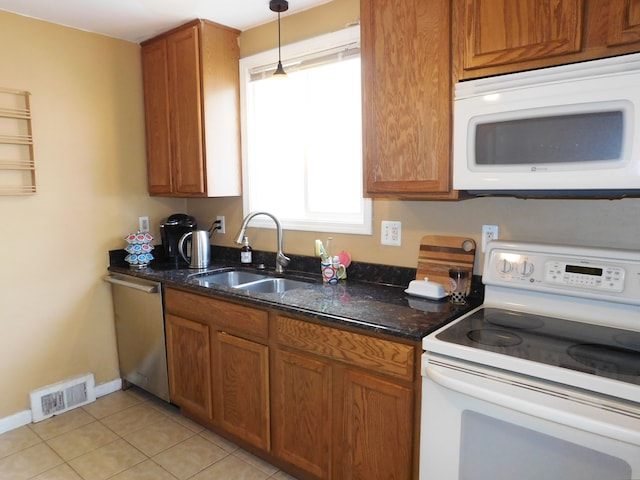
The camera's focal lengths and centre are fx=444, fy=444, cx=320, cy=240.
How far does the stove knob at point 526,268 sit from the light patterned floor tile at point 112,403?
2436 millimetres

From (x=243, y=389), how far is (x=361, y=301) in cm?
75

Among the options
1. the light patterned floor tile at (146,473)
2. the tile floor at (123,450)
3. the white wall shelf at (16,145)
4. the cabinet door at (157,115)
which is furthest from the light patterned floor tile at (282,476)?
the white wall shelf at (16,145)

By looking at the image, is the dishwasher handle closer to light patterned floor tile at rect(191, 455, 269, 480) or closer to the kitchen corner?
the kitchen corner

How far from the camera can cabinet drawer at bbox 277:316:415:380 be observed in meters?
1.55

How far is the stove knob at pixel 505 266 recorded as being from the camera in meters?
1.75

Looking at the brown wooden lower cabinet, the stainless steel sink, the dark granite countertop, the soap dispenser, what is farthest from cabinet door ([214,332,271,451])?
the soap dispenser

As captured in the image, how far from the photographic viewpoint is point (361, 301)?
1.92m

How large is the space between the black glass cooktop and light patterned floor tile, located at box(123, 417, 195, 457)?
1689 mm

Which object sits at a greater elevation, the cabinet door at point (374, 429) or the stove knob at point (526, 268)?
the stove knob at point (526, 268)

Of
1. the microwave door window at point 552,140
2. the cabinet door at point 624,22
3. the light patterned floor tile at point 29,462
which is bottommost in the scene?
the light patterned floor tile at point 29,462

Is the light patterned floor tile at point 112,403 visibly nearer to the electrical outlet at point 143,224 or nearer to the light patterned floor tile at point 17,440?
the light patterned floor tile at point 17,440

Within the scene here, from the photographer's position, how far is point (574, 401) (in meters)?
1.17

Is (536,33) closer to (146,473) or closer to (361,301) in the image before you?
(361,301)

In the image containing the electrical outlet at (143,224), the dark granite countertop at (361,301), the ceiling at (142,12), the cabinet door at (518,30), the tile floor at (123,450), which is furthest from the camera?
the electrical outlet at (143,224)
